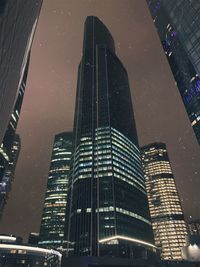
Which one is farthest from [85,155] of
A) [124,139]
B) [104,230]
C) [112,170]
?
[104,230]

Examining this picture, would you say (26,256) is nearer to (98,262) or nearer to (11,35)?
(98,262)

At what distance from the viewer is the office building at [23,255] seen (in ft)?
275

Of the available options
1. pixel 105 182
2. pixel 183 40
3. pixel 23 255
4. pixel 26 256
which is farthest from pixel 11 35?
pixel 105 182

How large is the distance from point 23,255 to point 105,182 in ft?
200

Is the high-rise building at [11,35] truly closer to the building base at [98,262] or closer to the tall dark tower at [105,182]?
the building base at [98,262]

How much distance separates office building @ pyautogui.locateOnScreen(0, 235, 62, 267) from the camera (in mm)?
83938

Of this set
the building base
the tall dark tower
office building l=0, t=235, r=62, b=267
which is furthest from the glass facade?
the tall dark tower

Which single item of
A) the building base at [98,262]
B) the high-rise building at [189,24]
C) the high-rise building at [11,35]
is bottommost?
the building base at [98,262]

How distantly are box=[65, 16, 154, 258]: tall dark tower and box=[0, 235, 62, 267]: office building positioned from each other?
1963cm

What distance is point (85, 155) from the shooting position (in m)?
153

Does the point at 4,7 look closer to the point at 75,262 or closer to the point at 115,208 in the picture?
the point at 75,262

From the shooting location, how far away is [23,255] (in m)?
88.1

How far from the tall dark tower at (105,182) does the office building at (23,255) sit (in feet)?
64.4

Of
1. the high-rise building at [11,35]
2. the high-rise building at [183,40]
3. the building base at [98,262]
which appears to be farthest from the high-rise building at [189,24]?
the building base at [98,262]
